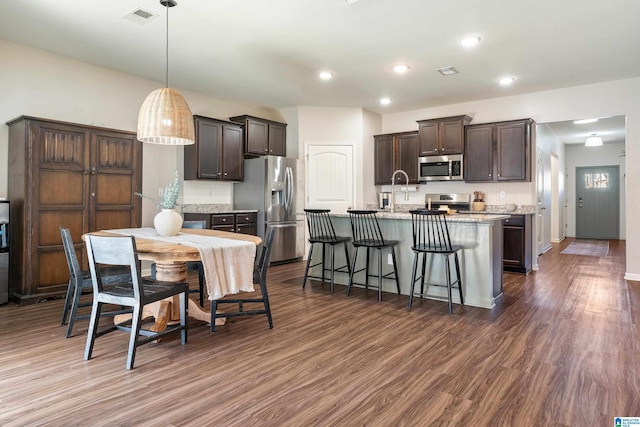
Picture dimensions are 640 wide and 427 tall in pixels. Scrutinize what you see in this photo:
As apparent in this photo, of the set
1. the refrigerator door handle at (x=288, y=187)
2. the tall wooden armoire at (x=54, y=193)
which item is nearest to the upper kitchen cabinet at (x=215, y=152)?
the refrigerator door handle at (x=288, y=187)

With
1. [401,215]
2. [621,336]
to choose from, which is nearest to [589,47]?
[401,215]

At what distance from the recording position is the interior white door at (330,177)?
265 inches

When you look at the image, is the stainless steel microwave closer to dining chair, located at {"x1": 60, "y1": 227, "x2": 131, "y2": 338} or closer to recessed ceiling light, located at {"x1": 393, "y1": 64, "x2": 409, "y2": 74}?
recessed ceiling light, located at {"x1": 393, "y1": 64, "x2": 409, "y2": 74}

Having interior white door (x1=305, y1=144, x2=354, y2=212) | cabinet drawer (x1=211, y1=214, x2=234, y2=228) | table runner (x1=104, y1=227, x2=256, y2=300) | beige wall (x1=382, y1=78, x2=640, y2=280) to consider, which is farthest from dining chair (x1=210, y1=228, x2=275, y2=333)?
beige wall (x1=382, y1=78, x2=640, y2=280)

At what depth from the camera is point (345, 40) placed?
3.97 metres

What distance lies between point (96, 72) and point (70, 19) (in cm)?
135

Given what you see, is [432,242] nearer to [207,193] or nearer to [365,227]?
[365,227]

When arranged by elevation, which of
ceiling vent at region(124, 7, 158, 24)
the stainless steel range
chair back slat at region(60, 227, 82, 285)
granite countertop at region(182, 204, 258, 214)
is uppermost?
ceiling vent at region(124, 7, 158, 24)

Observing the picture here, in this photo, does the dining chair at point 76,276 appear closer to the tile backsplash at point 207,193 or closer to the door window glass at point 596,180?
the tile backsplash at point 207,193

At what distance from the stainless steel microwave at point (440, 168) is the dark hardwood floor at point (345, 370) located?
288 centimetres

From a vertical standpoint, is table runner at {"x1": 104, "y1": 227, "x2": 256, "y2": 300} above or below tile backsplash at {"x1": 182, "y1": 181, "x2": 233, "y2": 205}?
below

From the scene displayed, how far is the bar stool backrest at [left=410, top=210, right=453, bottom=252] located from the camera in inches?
147

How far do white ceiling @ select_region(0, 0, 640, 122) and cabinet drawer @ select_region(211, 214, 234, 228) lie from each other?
184 centimetres

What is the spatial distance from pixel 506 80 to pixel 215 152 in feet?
13.6
